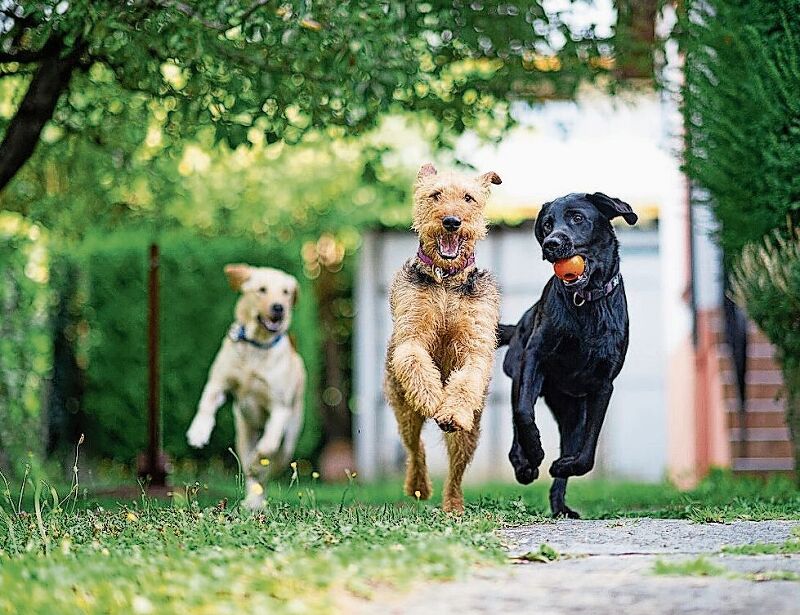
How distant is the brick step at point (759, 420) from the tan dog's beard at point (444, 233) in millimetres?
6077

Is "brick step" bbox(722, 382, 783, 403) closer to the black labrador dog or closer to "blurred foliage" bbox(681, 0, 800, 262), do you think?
"blurred foliage" bbox(681, 0, 800, 262)

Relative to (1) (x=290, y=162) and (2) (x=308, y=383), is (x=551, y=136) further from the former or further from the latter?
(2) (x=308, y=383)

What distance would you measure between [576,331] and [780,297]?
222 cm

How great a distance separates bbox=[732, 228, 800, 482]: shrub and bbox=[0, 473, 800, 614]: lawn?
56.5 inches

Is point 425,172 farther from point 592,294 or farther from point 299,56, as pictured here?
point 299,56

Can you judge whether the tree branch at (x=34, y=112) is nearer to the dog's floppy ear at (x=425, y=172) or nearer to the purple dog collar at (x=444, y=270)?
the dog's floppy ear at (x=425, y=172)

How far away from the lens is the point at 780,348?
8203mm

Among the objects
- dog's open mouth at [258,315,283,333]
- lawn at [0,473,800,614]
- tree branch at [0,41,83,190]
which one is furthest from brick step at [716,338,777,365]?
tree branch at [0,41,83,190]

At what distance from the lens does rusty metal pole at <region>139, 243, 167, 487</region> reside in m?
9.57

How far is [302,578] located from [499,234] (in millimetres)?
13018

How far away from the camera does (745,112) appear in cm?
820

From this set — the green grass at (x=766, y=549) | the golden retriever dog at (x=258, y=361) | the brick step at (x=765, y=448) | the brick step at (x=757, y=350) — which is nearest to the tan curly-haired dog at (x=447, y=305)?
the green grass at (x=766, y=549)

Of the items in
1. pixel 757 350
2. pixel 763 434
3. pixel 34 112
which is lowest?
pixel 763 434

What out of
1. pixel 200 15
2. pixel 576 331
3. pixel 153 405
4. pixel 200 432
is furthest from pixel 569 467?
pixel 153 405
